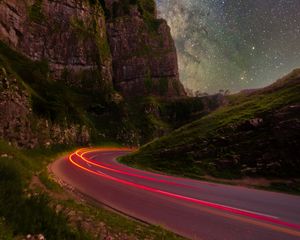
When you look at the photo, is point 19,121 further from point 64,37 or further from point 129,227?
point 64,37

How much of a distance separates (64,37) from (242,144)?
3405 inches

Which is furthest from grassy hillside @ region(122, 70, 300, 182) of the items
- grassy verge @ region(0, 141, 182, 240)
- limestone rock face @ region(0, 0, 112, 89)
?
limestone rock face @ region(0, 0, 112, 89)

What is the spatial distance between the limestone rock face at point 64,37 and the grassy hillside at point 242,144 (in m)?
63.9

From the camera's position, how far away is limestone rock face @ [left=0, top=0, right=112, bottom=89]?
81.6 meters

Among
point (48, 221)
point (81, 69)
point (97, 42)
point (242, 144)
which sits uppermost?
point (97, 42)

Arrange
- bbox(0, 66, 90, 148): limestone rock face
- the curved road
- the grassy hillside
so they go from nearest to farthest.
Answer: the curved road, the grassy hillside, bbox(0, 66, 90, 148): limestone rock face

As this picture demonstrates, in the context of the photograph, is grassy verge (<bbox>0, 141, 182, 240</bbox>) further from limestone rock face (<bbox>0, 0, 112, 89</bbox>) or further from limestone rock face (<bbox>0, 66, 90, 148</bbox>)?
limestone rock face (<bbox>0, 0, 112, 89</bbox>)

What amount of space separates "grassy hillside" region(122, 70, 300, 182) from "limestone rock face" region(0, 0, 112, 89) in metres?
63.9

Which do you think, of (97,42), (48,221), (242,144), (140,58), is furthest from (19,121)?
(140,58)

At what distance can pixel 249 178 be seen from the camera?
20.8 m

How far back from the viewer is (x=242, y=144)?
24469 millimetres

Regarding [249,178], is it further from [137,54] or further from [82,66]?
[137,54]

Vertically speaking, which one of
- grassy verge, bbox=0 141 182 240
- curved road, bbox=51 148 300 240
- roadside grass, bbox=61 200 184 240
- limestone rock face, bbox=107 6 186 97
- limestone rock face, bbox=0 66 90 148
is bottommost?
curved road, bbox=51 148 300 240

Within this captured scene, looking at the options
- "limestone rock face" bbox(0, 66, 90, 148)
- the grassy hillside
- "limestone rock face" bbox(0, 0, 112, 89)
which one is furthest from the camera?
"limestone rock face" bbox(0, 0, 112, 89)
